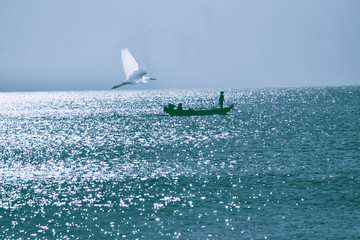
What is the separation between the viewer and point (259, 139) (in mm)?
86688

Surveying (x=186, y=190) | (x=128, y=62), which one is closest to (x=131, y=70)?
(x=128, y=62)

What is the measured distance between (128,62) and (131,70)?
3.18ft

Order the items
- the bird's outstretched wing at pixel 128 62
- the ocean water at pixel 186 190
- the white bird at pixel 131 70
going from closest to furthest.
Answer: the ocean water at pixel 186 190, the white bird at pixel 131 70, the bird's outstretched wing at pixel 128 62

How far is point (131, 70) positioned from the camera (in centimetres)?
3959

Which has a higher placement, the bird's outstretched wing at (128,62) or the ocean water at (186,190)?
the bird's outstretched wing at (128,62)

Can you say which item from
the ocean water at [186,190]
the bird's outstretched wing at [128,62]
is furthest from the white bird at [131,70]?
the ocean water at [186,190]

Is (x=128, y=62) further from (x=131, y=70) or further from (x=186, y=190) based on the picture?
(x=186, y=190)

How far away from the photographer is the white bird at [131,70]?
36.0 m

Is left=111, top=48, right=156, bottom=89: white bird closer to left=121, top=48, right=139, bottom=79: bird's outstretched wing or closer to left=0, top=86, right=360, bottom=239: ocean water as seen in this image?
left=121, top=48, right=139, bottom=79: bird's outstretched wing

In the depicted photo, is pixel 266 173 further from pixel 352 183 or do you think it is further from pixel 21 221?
pixel 21 221

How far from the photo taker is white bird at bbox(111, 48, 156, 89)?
36.0 meters

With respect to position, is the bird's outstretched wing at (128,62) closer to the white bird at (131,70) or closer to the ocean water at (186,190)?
the white bird at (131,70)

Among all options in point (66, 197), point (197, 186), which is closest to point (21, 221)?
point (66, 197)

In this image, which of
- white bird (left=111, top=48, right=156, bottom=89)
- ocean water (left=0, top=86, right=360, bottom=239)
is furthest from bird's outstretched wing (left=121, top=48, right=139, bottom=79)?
ocean water (left=0, top=86, right=360, bottom=239)
